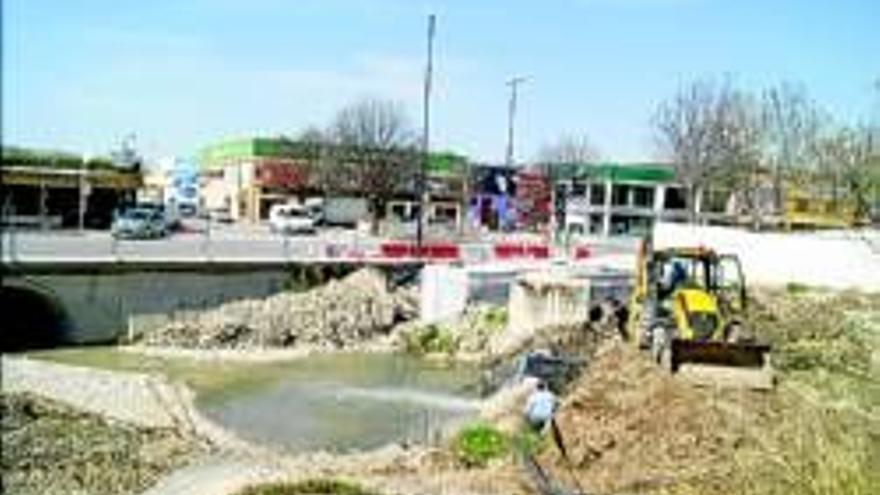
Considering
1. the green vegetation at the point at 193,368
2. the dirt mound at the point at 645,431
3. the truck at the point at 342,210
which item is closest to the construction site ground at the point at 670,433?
the dirt mound at the point at 645,431

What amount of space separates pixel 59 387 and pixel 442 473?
18.2 m

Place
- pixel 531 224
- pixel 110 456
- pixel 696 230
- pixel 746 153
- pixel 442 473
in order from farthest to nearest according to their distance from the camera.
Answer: pixel 531 224, pixel 746 153, pixel 696 230, pixel 110 456, pixel 442 473

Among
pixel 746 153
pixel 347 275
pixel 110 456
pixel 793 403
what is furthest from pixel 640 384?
pixel 746 153

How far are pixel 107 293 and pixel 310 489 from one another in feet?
97.0

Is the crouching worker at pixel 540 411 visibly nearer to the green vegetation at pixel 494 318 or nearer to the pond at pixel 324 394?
the pond at pixel 324 394

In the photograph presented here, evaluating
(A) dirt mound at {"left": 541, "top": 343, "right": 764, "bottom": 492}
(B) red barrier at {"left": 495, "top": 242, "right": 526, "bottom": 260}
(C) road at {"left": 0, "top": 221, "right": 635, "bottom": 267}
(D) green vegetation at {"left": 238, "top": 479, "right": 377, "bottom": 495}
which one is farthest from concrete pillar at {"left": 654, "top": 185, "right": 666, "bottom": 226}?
(D) green vegetation at {"left": 238, "top": 479, "right": 377, "bottom": 495}

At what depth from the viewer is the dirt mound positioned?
2081 centimetres

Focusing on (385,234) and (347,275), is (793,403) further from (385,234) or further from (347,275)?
(385,234)

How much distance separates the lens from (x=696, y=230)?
183ft

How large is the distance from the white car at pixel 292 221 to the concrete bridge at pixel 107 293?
75.8ft

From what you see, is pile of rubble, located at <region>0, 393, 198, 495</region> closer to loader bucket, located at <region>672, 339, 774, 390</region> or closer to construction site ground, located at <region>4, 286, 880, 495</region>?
construction site ground, located at <region>4, 286, 880, 495</region>

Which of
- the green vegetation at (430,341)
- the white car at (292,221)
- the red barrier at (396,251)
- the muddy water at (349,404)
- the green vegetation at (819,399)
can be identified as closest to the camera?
the green vegetation at (819,399)

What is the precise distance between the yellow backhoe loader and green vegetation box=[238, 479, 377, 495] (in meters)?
7.35

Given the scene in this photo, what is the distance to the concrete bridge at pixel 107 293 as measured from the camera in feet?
158
